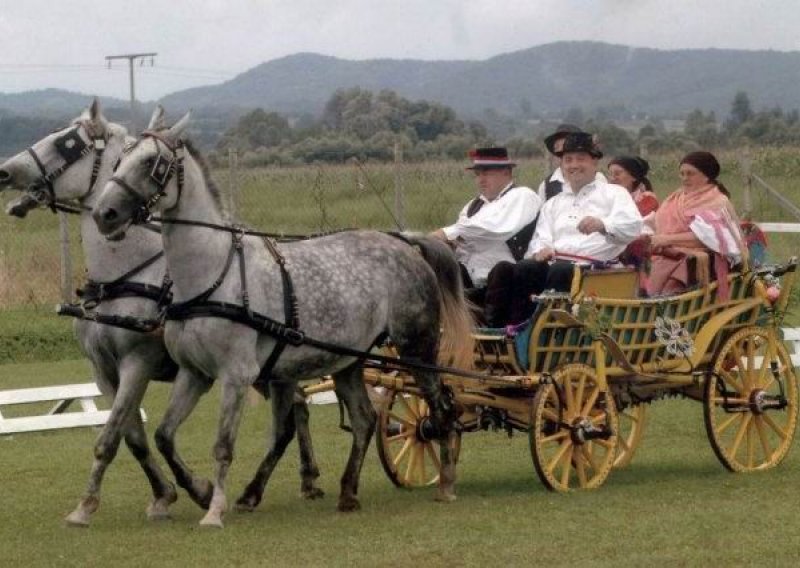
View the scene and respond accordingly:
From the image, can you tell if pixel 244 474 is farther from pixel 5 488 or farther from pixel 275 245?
pixel 275 245

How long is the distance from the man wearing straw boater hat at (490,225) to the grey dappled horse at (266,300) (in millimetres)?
403

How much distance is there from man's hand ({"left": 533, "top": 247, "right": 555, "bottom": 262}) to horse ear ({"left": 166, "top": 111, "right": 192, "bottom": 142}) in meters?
2.48

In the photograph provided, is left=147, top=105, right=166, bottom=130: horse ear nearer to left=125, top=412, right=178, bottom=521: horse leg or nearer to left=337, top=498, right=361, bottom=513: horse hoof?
left=125, top=412, right=178, bottom=521: horse leg

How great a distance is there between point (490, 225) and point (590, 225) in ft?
2.42

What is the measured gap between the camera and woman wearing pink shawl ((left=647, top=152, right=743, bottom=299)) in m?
11.2

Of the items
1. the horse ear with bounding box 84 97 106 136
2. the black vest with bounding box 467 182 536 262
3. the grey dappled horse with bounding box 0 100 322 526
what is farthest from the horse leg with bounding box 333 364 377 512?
the horse ear with bounding box 84 97 106 136

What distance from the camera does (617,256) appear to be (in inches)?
430

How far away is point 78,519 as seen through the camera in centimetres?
966

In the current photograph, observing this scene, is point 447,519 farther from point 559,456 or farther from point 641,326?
point 641,326

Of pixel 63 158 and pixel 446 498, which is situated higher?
pixel 63 158

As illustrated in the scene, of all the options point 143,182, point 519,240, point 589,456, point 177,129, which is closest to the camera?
point 143,182

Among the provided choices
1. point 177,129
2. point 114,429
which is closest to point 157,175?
point 177,129

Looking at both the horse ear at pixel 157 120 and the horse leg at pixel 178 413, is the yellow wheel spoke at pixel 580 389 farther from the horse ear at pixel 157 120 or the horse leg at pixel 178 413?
the horse ear at pixel 157 120

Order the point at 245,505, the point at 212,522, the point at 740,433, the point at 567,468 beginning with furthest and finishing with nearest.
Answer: the point at 740,433 → the point at 567,468 → the point at 245,505 → the point at 212,522
